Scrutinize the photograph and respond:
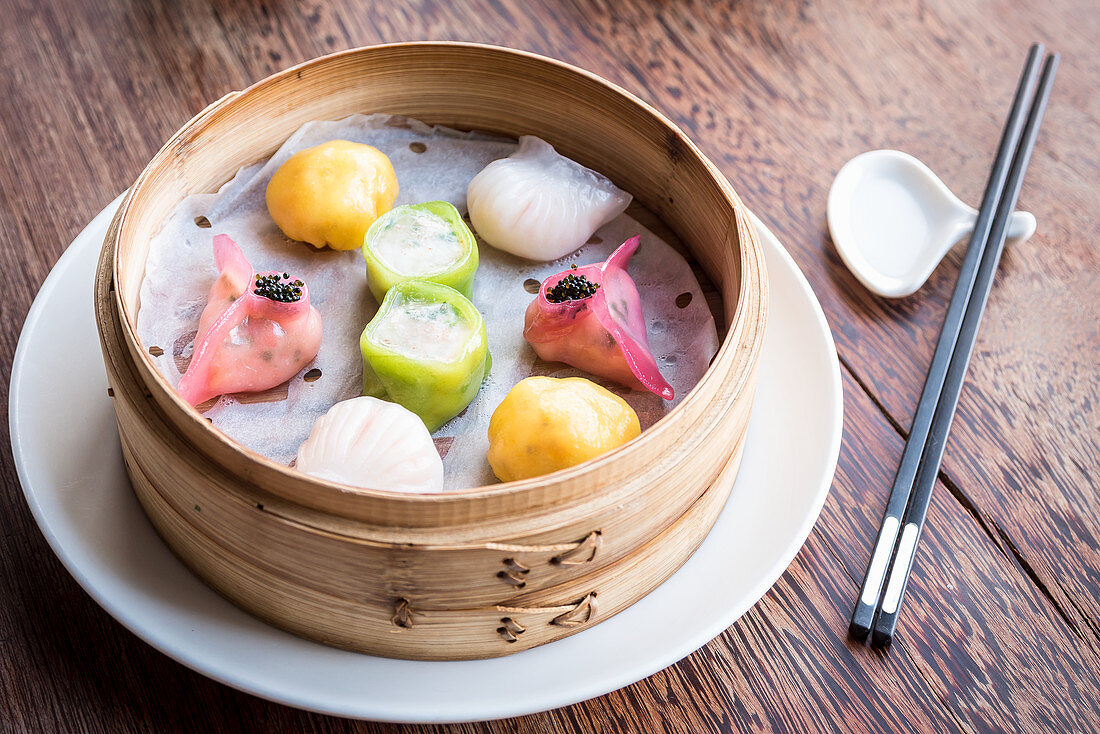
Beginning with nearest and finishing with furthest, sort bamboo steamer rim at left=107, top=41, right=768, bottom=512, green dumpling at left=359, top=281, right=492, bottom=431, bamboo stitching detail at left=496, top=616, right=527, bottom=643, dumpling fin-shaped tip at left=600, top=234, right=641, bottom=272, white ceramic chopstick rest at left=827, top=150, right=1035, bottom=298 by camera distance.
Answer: bamboo steamer rim at left=107, top=41, right=768, bottom=512
bamboo stitching detail at left=496, top=616, right=527, bottom=643
green dumpling at left=359, top=281, right=492, bottom=431
dumpling fin-shaped tip at left=600, top=234, right=641, bottom=272
white ceramic chopstick rest at left=827, top=150, right=1035, bottom=298

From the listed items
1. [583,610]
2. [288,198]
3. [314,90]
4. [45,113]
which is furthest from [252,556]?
[45,113]

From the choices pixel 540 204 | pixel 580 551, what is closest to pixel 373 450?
pixel 580 551

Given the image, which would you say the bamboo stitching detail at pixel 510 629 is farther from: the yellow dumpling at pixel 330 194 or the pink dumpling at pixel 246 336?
the yellow dumpling at pixel 330 194

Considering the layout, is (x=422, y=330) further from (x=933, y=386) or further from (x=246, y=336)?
(x=933, y=386)

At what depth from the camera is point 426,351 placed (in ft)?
3.56

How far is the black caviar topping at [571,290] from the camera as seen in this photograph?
1.13m

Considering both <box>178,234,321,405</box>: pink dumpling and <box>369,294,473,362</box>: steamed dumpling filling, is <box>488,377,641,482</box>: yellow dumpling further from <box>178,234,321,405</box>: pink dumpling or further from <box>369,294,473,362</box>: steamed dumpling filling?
<box>178,234,321,405</box>: pink dumpling

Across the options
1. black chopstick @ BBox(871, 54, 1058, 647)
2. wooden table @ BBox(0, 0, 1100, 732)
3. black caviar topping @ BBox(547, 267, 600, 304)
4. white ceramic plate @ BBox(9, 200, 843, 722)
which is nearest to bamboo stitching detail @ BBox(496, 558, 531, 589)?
white ceramic plate @ BBox(9, 200, 843, 722)

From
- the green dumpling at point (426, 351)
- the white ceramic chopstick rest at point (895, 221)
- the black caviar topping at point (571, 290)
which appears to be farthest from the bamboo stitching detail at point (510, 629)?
the white ceramic chopstick rest at point (895, 221)

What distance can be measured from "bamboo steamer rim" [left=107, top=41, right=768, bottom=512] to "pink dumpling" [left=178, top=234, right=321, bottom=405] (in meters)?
0.09

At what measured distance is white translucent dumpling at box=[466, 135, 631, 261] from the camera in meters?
1.25

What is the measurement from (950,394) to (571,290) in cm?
58

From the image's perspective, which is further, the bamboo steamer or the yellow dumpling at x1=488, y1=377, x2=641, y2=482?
the yellow dumpling at x1=488, y1=377, x2=641, y2=482

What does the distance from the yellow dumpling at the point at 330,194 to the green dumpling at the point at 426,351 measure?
15 cm
